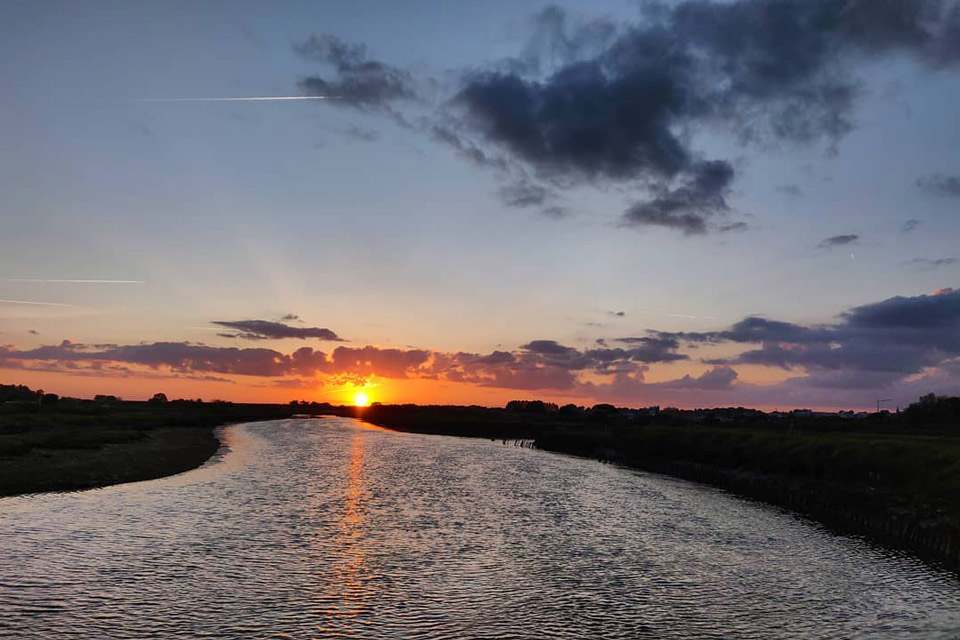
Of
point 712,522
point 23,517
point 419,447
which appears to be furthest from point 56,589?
point 419,447

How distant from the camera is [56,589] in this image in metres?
26.8

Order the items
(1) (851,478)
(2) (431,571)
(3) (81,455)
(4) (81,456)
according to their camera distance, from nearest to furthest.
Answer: (2) (431,571), (1) (851,478), (4) (81,456), (3) (81,455)

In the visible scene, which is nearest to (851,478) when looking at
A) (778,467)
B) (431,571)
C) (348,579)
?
(778,467)

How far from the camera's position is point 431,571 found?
3309 centimetres

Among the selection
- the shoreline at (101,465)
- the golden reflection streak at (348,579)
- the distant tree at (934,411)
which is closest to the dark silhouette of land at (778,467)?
the shoreline at (101,465)

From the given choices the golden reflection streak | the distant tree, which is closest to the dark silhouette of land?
the golden reflection streak

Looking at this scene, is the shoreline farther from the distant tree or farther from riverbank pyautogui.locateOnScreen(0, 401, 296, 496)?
the distant tree

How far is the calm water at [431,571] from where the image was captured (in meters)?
25.2

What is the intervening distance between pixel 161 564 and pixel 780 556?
3556cm

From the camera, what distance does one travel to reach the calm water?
25172 mm

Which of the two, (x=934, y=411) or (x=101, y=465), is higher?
(x=934, y=411)

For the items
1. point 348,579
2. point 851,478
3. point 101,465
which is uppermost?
point 851,478

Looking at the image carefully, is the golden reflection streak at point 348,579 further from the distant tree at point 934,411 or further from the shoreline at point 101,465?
the distant tree at point 934,411

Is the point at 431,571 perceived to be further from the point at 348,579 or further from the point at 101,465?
the point at 101,465
